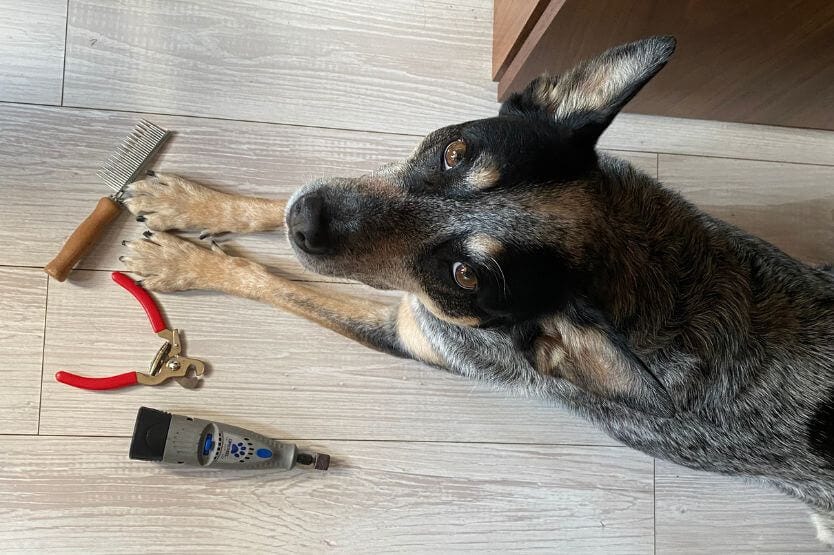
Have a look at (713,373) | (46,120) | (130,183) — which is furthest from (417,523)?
(46,120)

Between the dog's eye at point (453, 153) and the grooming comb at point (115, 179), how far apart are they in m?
1.48

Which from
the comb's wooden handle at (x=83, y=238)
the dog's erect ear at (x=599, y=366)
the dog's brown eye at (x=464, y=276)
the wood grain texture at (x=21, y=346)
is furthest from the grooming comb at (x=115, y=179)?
the dog's erect ear at (x=599, y=366)

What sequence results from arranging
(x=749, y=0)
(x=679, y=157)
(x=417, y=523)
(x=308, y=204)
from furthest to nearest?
(x=679, y=157) → (x=417, y=523) → (x=749, y=0) → (x=308, y=204)

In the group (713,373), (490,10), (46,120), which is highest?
(490,10)

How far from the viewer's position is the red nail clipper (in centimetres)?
288

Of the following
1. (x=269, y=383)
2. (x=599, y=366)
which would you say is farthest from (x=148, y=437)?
(x=599, y=366)

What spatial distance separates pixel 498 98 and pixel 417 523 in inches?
86.4

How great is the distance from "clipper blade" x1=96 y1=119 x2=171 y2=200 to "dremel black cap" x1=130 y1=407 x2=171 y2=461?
102 centimetres

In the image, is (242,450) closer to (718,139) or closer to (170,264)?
(170,264)

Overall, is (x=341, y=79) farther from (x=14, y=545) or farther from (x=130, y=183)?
(x=14, y=545)

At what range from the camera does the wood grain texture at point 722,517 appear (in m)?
3.30

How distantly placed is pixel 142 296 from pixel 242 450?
2.78 ft

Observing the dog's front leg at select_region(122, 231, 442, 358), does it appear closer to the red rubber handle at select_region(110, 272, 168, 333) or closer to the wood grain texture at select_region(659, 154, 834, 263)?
the red rubber handle at select_region(110, 272, 168, 333)

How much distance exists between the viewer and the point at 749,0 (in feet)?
8.40
